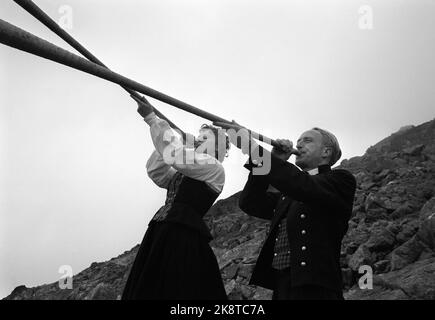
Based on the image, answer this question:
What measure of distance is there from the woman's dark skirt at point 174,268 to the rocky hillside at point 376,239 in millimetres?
4231

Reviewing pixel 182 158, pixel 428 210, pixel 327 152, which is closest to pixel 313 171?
pixel 327 152

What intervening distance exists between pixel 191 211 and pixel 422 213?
897 centimetres

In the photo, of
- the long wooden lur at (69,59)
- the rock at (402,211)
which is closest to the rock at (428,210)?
the rock at (402,211)

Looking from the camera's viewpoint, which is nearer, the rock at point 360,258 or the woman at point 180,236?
the woman at point 180,236

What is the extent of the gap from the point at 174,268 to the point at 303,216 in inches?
35.3

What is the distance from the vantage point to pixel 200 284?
3.38 meters

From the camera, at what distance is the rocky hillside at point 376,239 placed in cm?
836

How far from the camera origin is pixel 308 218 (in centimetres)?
314

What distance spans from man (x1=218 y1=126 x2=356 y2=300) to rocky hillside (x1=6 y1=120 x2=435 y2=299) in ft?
13.2

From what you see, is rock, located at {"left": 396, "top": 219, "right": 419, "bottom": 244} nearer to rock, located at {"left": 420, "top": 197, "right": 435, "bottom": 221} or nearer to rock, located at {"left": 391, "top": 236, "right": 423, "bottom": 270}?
rock, located at {"left": 420, "top": 197, "right": 435, "bottom": 221}

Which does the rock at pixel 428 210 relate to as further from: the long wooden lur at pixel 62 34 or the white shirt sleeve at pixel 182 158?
the long wooden lur at pixel 62 34

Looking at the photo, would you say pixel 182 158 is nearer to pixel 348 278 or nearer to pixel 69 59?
pixel 69 59

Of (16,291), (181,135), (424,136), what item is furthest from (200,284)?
(424,136)
